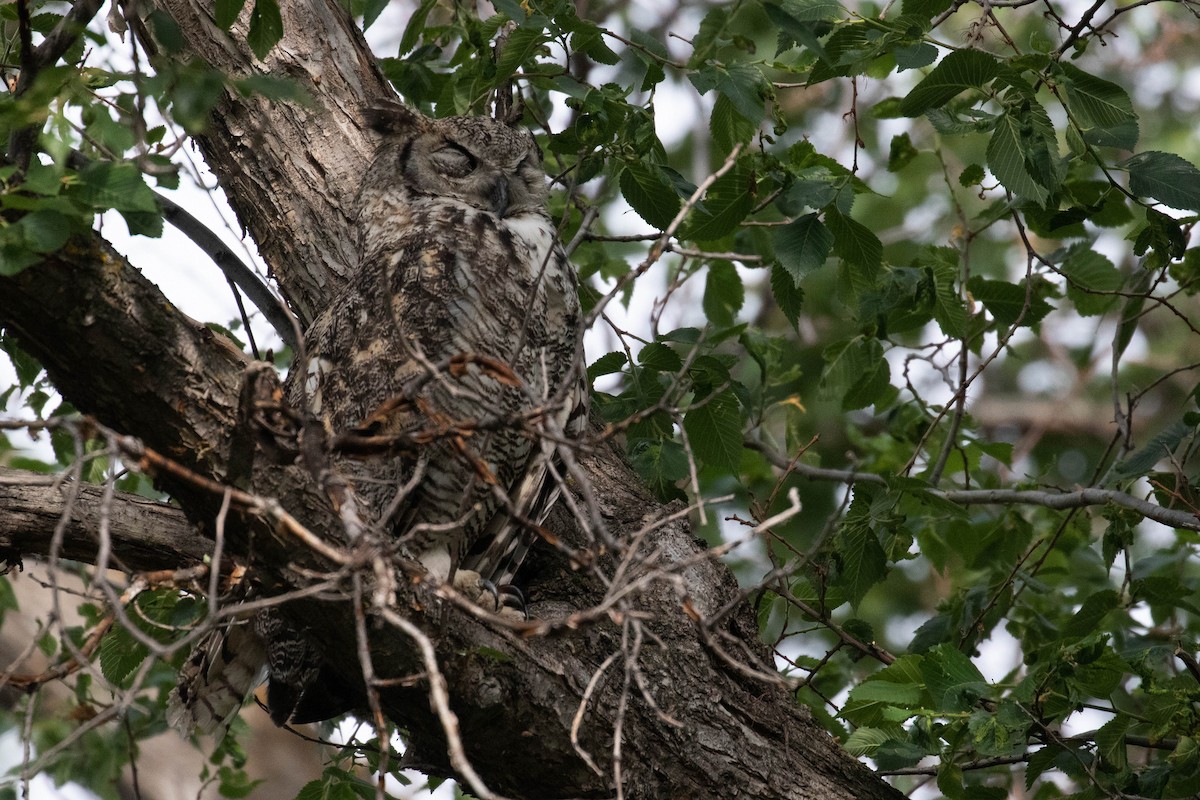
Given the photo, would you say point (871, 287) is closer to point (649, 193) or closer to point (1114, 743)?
point (649, 193)

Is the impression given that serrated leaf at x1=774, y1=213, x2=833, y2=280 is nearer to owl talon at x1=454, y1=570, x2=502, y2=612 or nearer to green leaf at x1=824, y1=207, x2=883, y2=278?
green leaf at x1=824, y1=207, x2=883, y2=278

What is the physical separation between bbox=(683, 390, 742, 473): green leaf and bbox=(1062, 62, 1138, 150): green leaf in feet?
2.90

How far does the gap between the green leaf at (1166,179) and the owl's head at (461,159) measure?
1.38 m

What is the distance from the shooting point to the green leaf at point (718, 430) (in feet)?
7.97

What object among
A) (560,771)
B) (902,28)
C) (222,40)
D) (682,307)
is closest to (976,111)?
(902,28)

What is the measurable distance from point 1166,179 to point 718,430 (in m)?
1.00

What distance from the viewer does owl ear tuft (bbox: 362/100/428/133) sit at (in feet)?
9.01

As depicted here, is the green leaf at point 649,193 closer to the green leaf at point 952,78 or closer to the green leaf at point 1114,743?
the green leaf at point 952,78

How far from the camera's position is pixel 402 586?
1678mm

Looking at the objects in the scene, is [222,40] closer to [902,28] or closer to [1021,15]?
[902,28]

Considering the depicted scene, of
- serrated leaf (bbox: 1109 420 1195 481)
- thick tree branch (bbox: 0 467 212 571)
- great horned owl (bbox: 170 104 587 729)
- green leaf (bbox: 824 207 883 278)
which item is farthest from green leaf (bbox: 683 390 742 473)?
thick tree branch (bbox: 0 467 212 571)

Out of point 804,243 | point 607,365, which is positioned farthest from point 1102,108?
point 607,365

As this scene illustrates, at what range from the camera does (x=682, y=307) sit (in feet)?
18.4

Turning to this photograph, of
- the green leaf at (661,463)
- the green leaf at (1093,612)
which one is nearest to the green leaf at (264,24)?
the green leaf at (661,463)
